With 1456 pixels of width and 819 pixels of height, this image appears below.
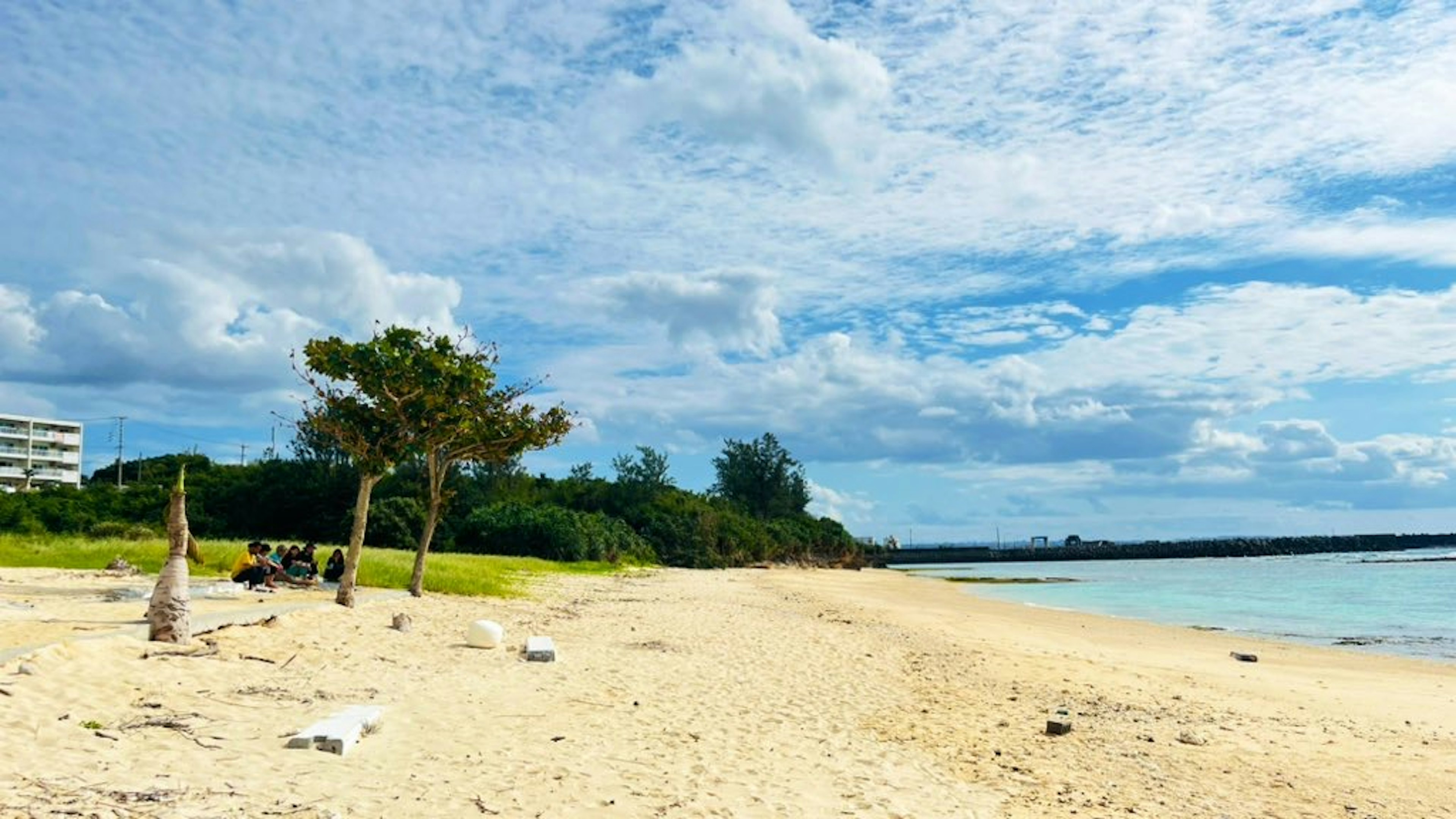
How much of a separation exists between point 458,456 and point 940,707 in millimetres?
14750

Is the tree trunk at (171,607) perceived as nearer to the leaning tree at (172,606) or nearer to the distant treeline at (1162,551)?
the leaning tree at (172,606)

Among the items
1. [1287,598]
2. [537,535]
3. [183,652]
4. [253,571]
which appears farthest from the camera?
[537,535]

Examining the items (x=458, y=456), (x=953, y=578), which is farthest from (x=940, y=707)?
(x=953, y=578)

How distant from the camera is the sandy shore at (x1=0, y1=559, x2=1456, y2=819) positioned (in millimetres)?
7293

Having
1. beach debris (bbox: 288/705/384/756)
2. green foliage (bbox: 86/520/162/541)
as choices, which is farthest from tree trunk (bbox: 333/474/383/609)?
green foliage (bbox: 86/520/162/541)

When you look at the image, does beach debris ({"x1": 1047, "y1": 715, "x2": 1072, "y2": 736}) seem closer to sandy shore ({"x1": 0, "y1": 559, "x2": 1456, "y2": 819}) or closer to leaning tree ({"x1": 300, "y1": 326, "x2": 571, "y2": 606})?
sandy shore ({"x1": 0, "y1": 559, "x2": 1456, "y2": 819})

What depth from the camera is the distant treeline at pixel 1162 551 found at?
14125 cm

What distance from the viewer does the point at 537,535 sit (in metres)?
49.5

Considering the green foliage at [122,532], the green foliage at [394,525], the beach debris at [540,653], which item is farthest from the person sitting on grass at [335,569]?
the green foliage at [394,525]

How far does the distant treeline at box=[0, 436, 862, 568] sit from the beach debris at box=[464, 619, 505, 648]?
86.7 ft

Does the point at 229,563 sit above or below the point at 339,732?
above

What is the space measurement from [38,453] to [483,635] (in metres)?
129

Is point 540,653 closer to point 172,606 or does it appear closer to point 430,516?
point 172,606

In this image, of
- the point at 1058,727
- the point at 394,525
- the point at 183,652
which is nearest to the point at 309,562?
the point at 183,652
